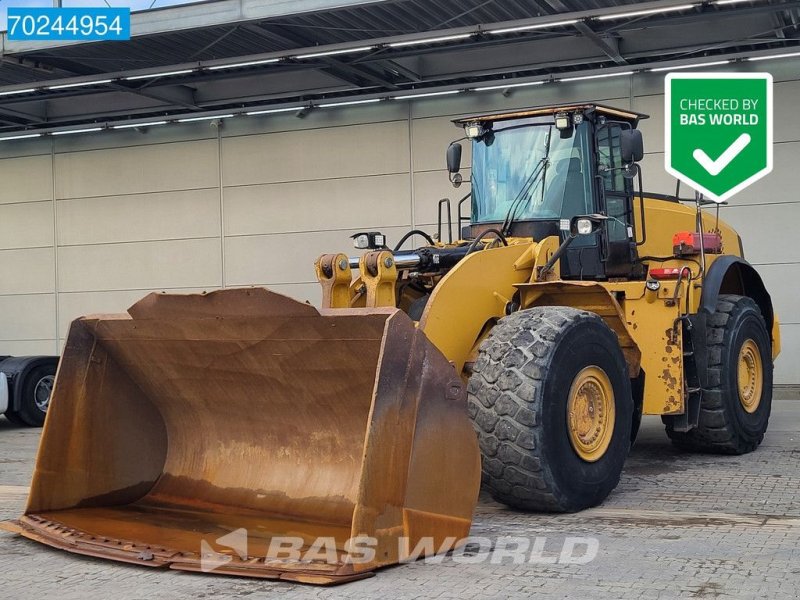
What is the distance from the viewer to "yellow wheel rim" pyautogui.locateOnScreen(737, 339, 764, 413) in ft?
32.2

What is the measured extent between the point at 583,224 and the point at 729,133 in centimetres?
731

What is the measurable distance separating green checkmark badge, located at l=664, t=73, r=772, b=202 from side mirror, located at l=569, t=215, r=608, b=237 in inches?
264

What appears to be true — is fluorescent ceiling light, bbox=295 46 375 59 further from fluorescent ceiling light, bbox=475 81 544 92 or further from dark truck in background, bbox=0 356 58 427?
dark truck in background, bbox=0 356 58 427

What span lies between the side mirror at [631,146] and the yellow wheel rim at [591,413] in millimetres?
2072

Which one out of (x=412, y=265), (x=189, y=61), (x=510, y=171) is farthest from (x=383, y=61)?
(x=412, y=265)

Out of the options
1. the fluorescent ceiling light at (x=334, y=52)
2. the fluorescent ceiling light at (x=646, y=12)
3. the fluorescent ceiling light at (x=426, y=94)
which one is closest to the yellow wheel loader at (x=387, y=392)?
the fluorescent ceiling light at (x=646, y=12)

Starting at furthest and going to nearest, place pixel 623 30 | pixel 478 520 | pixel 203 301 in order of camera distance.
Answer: pixel 623 30 → pixel 478 520 → pixel 203 301

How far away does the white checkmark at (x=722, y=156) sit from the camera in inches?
570

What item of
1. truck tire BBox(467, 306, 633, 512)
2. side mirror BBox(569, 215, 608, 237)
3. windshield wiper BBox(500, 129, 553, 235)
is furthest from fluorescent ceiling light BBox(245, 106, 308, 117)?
truck tire BBox(467, 306, 633, 512)

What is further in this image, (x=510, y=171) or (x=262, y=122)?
(x=262, y=122)

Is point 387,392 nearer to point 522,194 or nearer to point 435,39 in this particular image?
point 522,194

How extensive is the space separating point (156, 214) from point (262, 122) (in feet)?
8.11

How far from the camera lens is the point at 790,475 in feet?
27.8

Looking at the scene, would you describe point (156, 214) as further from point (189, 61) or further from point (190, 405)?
point (190, 405)
